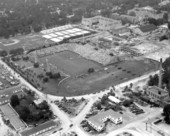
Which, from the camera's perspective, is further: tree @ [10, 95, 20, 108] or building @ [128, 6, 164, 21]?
building @ [128, 6, 164, 21]

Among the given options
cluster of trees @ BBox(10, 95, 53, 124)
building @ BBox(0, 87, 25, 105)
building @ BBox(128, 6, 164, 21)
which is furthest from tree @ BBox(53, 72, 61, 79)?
building @ BBox(128, 6, 164, 21)

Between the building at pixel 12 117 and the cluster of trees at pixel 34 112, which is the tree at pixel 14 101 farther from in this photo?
the cluster of trees at pixel 34 112

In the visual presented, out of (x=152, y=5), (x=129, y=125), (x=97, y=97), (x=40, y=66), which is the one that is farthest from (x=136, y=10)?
(x=129, y=125)

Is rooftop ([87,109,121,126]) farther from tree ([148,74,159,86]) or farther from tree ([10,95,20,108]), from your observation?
tree ([10,95,20,108])

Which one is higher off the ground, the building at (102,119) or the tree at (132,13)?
the tree at (132,13)

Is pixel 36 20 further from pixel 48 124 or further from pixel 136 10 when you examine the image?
pixel 48 124

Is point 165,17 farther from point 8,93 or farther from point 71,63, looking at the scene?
point 8,93

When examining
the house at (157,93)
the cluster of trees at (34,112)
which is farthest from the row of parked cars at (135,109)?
the cluster of trees at (34,112)
